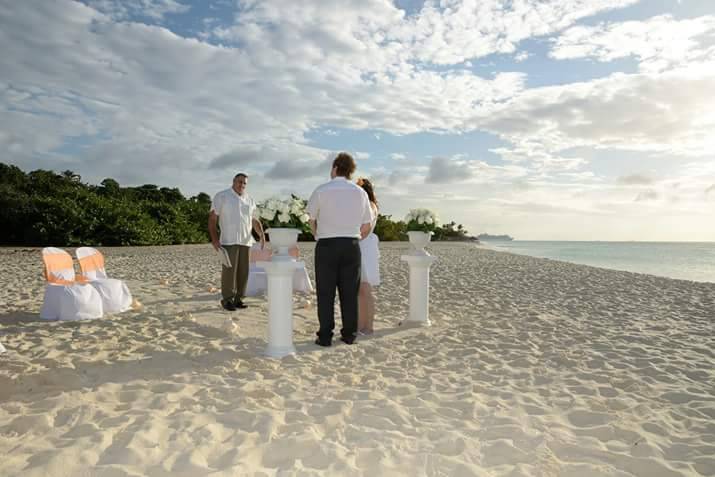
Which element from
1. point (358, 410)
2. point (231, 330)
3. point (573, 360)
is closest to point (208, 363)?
point (231, 330)

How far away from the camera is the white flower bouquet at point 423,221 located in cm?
595

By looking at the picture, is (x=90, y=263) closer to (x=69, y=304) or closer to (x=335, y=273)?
(x=69, y=304)

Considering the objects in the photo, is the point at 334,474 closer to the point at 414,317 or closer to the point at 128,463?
the point at 128,463

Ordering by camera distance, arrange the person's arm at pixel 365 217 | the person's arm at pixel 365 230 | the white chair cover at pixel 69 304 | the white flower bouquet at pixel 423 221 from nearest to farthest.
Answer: the person's arm at pixel 365 217, the person's arm at pixel 365 230, the white chair cover at pixel 69 304, the white flower bouquet at pixel 423 221

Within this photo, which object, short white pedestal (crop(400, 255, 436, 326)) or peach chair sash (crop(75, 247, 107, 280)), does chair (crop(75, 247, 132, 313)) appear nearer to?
peach chair sash (crop(75, 247, 107, 280))

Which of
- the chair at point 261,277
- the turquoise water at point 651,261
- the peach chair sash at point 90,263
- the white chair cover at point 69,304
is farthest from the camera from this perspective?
the turquoise water at point 651,261

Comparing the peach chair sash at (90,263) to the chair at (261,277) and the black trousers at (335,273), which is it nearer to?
the chair at (261,277)

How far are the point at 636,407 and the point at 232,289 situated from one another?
4694 mm

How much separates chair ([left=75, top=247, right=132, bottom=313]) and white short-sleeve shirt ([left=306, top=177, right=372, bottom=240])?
307 cm

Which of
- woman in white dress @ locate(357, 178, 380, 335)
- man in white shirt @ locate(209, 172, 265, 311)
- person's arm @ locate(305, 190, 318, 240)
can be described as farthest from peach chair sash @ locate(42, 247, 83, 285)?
woman in white dress @ locate(357, 178, 380, 335)

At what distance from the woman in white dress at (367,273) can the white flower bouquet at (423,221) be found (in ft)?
2.70

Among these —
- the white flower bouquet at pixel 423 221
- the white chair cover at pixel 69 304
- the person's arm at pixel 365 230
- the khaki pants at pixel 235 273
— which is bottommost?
the white chair cover at pixel 69 304

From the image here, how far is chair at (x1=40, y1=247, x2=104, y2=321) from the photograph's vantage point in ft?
18.2

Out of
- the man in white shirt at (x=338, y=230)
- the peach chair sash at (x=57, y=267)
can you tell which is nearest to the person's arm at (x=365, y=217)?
the man in white shirt at (x=338, y=230)
